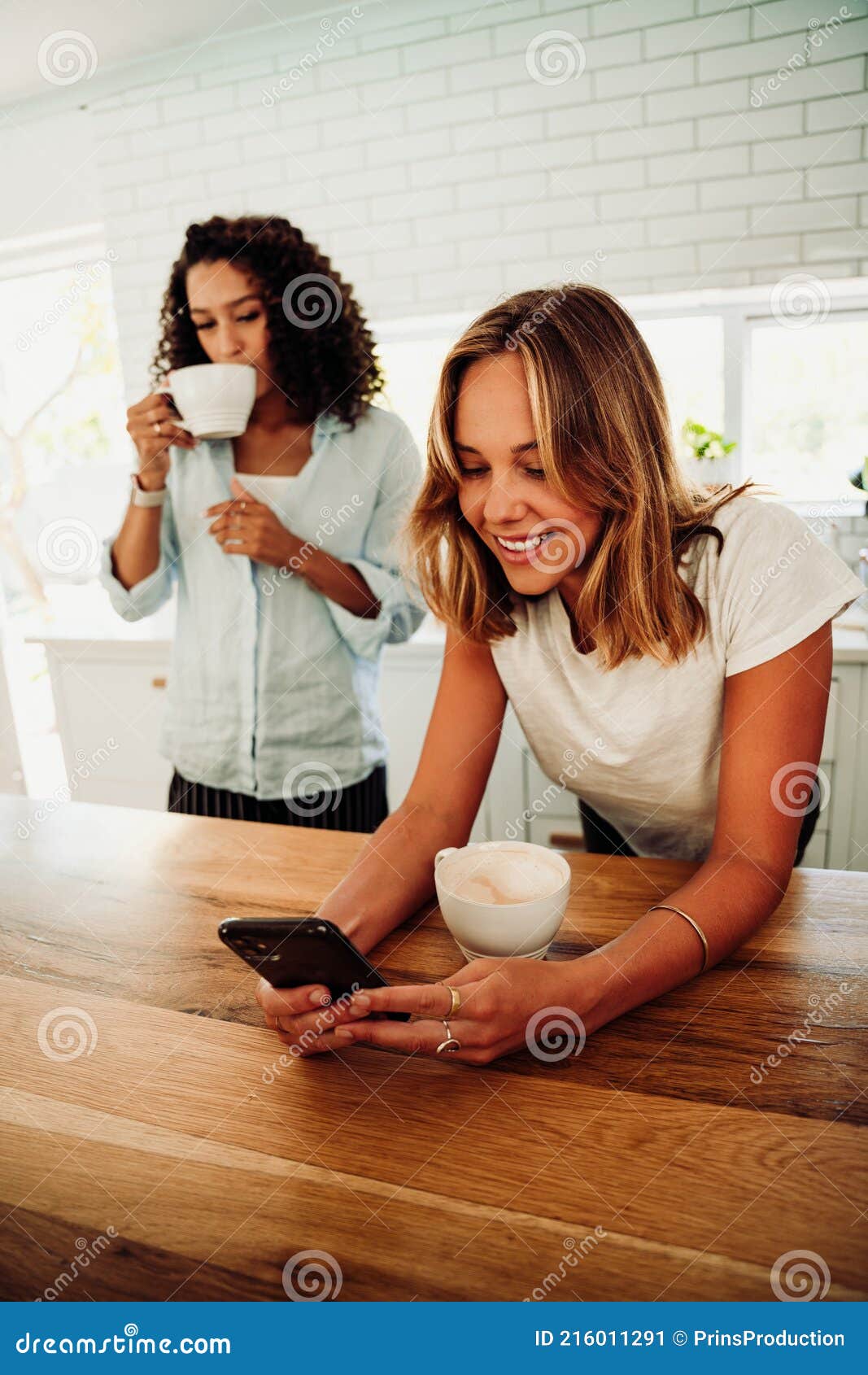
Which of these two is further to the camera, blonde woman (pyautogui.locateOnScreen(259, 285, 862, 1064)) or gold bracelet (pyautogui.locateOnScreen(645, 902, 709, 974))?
blonde woman (pyautogui.locateOnScreen(259, 285, 862, 1064))

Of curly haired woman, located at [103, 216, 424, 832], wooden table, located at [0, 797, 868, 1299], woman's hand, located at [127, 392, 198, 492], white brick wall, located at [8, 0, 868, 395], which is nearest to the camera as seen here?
wooden table, located at [0, 797, 868, 1299]

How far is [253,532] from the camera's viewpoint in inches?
66.1

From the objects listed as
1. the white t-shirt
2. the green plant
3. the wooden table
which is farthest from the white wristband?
the green plant

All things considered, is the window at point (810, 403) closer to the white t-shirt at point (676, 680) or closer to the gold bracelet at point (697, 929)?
the white t-shirt at point (676, 680)

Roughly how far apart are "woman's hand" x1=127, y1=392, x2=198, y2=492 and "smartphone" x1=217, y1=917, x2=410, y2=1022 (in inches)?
44.7

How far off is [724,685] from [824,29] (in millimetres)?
2272

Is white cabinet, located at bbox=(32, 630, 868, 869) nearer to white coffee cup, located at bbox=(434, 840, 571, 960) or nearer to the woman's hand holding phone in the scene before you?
white coffee cup, located at bbox=(434, 840, 571, 960)

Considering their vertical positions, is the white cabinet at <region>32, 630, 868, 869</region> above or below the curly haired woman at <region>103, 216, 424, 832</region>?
below

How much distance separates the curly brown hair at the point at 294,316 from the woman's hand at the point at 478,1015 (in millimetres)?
1272

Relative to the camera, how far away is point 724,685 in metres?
1.18

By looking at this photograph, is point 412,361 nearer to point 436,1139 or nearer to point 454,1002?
point 454,1002

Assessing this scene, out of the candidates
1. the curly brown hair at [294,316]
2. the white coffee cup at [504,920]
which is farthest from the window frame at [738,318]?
the white coffee cup at [504,920]

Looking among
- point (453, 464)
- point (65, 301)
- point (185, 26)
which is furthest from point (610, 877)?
point (65, 301)

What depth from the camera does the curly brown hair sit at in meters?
1.70
